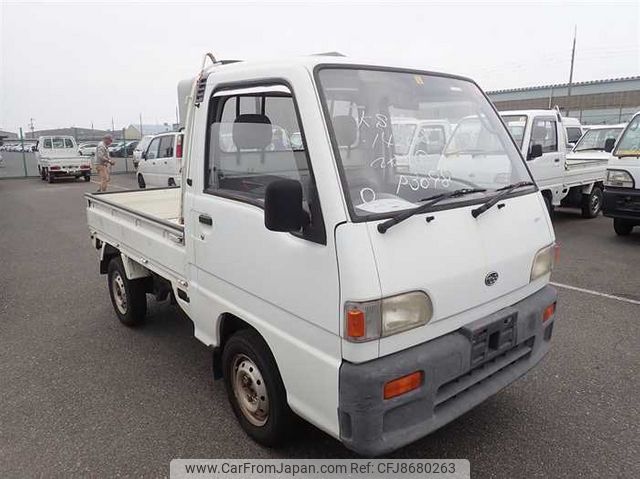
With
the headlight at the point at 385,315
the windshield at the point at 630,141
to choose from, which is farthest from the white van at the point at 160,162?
the headlight at the point at 385,315

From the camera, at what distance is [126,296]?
446 centimetres

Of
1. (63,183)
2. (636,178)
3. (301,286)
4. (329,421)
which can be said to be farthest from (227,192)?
(63,183)

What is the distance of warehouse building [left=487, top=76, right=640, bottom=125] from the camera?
31.7 meters

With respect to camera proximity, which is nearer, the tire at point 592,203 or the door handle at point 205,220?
the door handle at point 205,220

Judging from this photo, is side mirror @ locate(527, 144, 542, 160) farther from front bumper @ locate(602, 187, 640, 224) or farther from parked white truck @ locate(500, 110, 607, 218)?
front bumper @ locate(602, 187, 640, 224)

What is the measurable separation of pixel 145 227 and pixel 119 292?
1.22 meters

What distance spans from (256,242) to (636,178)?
6.88 metres

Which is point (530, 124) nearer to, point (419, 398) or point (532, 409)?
point (532, 409)

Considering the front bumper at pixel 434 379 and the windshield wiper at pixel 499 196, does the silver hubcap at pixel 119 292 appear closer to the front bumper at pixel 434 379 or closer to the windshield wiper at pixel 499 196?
the front bumper at pixel 434 379

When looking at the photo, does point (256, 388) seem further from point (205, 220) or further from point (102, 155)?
point (102, 155)

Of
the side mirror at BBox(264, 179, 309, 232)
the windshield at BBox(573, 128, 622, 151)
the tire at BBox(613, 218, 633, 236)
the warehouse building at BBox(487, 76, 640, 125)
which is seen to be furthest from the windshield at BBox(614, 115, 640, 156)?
the warehouse building at BBox(487, 76, 640, 125)

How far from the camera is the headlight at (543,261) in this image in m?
2.79

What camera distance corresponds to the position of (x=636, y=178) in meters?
7.16

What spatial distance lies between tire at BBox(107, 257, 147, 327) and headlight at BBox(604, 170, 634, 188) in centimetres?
693
